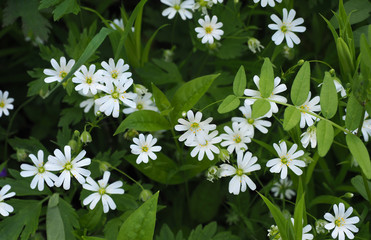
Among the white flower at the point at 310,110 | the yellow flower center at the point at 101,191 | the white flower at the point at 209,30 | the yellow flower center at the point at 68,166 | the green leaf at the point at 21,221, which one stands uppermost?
the white flower at the point at 209,30

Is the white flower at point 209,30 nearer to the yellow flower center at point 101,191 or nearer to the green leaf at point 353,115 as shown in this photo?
the green leaf at point 353,115

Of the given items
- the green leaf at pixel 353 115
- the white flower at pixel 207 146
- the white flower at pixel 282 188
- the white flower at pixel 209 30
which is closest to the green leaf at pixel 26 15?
the white flower at pixel 209 30

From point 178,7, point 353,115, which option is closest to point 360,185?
point 353,115

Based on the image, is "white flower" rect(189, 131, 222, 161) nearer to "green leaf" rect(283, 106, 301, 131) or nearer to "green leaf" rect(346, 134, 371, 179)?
"green leaf" rect(283, 106, 301, 131)

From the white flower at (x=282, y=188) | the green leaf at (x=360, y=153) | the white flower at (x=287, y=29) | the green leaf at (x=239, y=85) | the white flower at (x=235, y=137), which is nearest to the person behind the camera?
the green leaf at (x=360, y=153)

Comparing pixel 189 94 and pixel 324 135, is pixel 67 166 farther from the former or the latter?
pixel 324 135

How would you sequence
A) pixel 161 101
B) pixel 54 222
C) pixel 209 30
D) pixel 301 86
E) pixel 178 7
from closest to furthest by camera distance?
pixel 301 86, pixel 54 222, pixel 161 101, pixel 209 30, pixel 178 7
